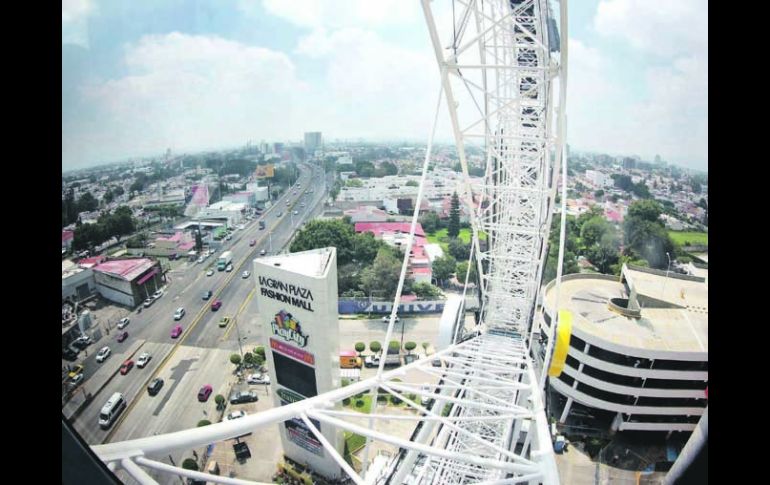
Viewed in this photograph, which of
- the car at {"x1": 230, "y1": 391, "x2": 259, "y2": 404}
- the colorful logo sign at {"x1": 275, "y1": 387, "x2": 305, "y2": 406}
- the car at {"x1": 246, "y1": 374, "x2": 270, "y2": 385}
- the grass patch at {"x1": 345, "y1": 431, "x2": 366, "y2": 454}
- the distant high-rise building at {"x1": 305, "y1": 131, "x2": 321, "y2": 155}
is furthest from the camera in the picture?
the distant high-rise building at {"x1": 305, "y1": 131, "x2": 321, "y2": 155}

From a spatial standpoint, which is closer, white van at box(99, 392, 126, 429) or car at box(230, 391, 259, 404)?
white van at box(99, 392, 126, 429)

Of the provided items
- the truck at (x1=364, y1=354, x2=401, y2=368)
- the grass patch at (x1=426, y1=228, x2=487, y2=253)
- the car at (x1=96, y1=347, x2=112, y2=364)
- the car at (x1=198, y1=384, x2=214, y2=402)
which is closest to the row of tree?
the car at (x1=96, y1=347, x2=112, y2=364)

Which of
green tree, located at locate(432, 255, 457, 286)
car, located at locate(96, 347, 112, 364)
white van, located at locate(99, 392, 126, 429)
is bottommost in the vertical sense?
white van, located at locate(99, 392, 126, 429)

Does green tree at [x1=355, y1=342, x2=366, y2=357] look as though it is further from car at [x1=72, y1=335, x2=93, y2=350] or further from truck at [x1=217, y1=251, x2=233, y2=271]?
truck at [x1=217, y1=251, x2=233, y2=271]

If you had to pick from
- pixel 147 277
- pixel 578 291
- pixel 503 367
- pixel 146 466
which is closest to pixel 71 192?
pixel 147 277

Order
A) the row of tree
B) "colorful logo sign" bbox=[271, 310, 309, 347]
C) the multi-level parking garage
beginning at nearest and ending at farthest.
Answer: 1. "colorful logo sign" bbox=[271, 310, 309, 347]
2. the multi-level parking garage
3. the row of tree

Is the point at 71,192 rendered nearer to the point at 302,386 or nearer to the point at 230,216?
the point at 302,386

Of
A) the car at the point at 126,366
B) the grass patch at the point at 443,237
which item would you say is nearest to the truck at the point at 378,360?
the car at the point at 126,366

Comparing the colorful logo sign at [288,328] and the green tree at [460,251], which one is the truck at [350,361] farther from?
the green tree at [460,251]
